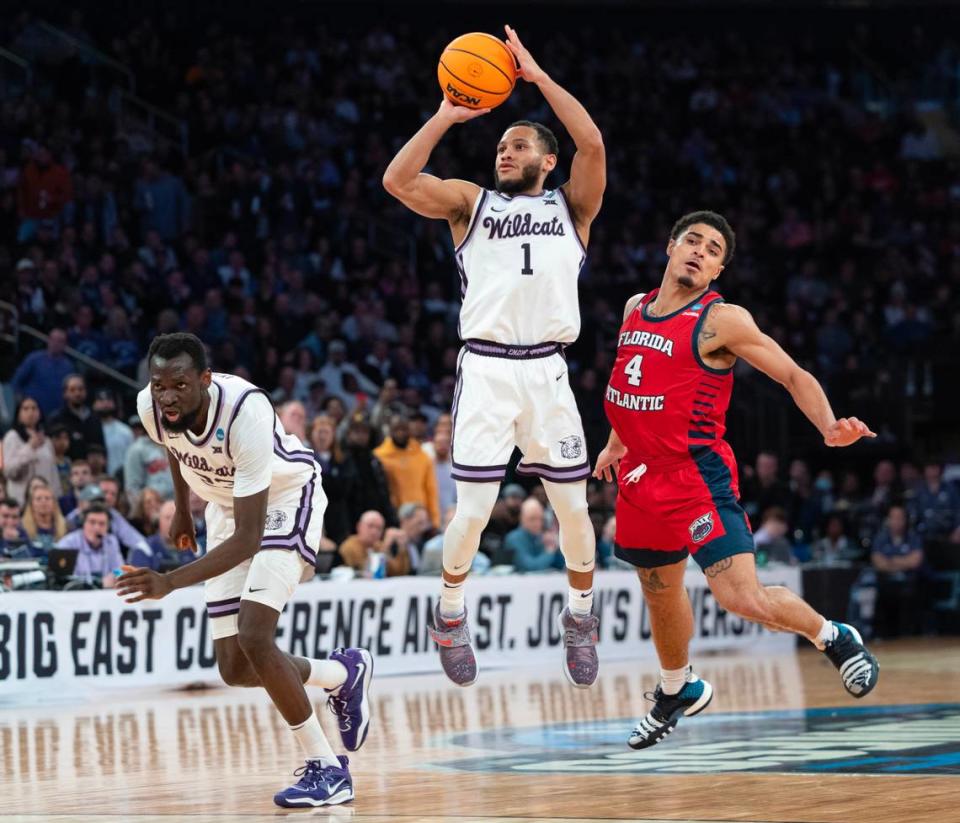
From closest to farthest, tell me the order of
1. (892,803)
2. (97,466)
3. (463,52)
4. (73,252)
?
(892,803), (463,52), (97,466), (73,252)

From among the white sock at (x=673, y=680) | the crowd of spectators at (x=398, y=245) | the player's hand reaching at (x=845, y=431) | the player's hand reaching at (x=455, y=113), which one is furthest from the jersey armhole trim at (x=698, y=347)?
the crowd of spectators at (x=398, y=245)

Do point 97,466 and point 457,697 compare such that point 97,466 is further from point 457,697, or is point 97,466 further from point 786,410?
point 786,410

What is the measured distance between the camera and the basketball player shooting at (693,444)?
8094 millimetres

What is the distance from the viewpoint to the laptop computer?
13.5m

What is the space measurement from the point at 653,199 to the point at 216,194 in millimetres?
7091

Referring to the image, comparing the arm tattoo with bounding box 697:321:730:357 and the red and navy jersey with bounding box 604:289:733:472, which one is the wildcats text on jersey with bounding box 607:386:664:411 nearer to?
the red and navy jersey with bounding box 604:289:733:472

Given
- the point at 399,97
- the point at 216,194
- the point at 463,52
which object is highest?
the point at 399,97

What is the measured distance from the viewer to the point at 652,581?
863 centimetres

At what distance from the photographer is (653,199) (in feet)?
81.5

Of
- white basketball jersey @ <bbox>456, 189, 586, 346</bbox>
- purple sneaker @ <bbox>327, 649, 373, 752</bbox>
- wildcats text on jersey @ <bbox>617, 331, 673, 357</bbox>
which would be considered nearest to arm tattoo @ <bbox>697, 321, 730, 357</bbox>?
wildcats text on jersey @ <bbox>617, 331, 673, 357</bbox>

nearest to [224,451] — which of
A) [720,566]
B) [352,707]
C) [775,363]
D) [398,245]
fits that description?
[352,707]

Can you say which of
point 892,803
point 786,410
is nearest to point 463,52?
point 892,803

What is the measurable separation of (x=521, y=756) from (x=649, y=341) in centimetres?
246

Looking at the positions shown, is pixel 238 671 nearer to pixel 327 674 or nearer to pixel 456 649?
pixel 327 674
